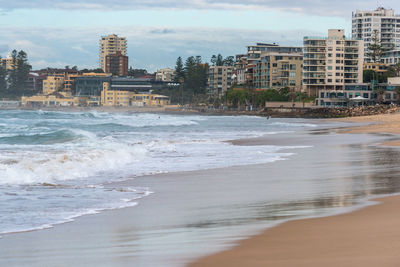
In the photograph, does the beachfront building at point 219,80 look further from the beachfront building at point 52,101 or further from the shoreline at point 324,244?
the shoreline at point 324,244

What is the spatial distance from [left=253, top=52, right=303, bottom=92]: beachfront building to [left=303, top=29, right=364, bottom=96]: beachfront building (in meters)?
8.83

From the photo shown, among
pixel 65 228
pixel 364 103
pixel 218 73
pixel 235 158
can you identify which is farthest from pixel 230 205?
pixel 218 73

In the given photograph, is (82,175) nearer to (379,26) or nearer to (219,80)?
(219,80)

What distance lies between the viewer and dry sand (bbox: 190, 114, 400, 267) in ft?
18.7

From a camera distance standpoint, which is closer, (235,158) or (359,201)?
(359,201)

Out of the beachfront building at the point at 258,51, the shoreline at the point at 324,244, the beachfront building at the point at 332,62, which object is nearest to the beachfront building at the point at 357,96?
the beachfront building at the point at 332,62

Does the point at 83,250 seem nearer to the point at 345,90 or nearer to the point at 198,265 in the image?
the point at 198,265

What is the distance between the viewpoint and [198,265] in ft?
19.0

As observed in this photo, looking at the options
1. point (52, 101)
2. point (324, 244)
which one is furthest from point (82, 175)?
point (52, 101)

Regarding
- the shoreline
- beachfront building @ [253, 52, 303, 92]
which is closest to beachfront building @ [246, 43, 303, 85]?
beachfront building @ [253, 52, 303, 92]

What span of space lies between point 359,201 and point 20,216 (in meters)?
4.80

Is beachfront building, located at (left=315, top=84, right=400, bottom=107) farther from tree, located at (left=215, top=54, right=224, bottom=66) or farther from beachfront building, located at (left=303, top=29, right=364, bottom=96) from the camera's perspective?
tree, located at (left=215, top=54, right=224, bottom=66)

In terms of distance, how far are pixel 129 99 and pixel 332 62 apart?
3311 inches

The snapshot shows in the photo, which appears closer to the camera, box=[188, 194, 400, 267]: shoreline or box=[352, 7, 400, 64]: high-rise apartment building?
box=[188, 194, 400, 267]: shoreline
